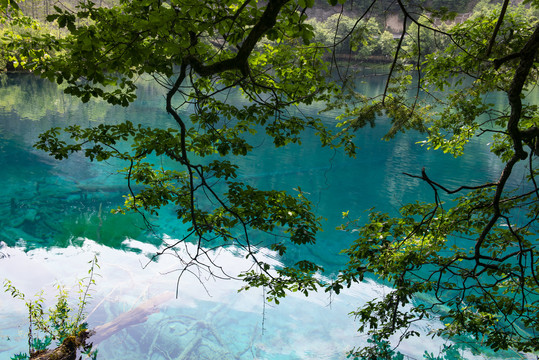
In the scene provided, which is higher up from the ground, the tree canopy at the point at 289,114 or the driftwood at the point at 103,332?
the tree canopy at the point at 289,114

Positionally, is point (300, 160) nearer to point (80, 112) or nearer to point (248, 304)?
point (248, 304)

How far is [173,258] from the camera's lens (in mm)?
8266

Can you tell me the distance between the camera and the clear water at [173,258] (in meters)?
5.93

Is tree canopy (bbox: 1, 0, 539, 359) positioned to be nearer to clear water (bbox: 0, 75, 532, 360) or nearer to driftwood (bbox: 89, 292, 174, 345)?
clear water (bbox: 0, 75, 532, 360)

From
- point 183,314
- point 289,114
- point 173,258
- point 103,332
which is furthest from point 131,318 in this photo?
point 289,114

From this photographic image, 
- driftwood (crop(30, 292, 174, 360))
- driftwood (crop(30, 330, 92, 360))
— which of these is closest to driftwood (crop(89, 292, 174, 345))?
driftwood (crop(30, 292, 174, 360))

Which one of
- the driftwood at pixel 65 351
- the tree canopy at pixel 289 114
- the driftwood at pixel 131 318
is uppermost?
the tree canopy at pixel 289 114

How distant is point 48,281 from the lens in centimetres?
690

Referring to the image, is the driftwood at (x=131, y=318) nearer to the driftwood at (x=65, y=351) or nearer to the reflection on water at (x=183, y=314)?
the reflection on water at (x=183, y=314)

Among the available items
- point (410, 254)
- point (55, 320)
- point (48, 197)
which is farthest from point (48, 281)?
point (410, 254)

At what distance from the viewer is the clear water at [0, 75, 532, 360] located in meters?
5.93

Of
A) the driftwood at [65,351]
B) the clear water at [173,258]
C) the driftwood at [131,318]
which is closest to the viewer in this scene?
the driftwood at [65,351]

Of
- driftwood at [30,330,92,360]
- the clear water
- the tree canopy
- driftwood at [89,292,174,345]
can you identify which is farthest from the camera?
the clear water

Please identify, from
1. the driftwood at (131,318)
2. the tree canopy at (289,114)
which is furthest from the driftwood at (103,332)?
the tree canopy at (289,114)
